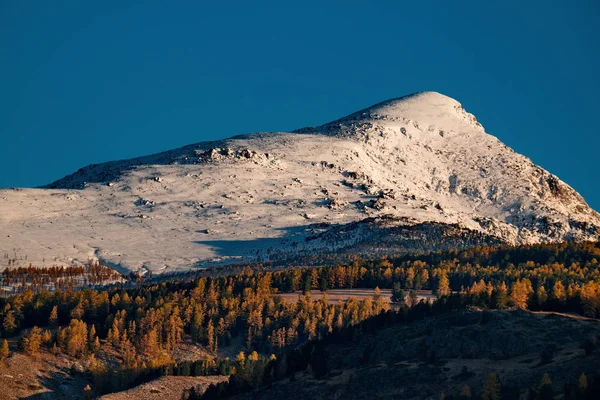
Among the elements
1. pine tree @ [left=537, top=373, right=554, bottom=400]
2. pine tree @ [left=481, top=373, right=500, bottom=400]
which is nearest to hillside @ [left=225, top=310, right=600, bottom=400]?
pine tree @ [left=481, top=373, right=500, bottom=400]

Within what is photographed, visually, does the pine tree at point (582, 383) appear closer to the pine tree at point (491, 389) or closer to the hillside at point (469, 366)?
the hillside at point (469, 366)

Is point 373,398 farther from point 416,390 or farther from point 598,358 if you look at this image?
point 598,358

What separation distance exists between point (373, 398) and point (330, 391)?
11.6m

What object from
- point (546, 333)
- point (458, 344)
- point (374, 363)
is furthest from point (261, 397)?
point (546, 333)

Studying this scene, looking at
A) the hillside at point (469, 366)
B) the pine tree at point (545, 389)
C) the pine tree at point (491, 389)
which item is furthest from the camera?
the hillside at point (469, 366)

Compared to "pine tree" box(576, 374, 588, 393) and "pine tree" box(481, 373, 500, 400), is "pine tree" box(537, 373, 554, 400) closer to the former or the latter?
"pine tree" box(576, 374, 588, 393)

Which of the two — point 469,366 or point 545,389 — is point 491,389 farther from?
point 469,366

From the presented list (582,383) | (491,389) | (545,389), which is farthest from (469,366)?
(582,383)

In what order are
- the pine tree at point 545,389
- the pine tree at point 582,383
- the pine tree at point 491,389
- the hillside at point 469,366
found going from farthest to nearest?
the hillside at point 469,366, the pine tree at point 491,389, the pine tree at point 545,389, the pine tree at point 582,383

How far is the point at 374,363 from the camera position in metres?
197

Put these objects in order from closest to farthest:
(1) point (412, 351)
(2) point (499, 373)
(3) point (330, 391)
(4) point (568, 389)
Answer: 1. (4) point (568, 389)
2. (2) point (499, 373)
3. (3) point (330, 391)
4. (1) point (412, 351)

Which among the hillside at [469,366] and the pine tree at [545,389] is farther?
the hillside at [469,366]

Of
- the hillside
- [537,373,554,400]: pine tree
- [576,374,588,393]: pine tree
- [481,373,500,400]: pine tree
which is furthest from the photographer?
the hillside

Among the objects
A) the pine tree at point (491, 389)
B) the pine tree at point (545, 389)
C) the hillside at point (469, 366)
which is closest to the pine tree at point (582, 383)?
the pine tree at point (545, 389)
